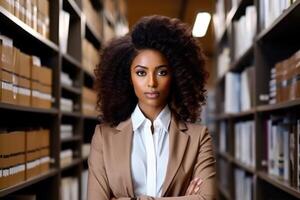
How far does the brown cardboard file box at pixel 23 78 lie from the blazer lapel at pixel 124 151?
682mm

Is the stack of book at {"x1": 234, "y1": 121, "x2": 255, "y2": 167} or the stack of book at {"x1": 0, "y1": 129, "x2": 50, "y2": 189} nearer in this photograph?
the stack of book at {"x1": 0, "y1": 129, "x2": 50, "y2": 189}

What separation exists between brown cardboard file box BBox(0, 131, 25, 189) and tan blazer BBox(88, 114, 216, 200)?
1.51 feet

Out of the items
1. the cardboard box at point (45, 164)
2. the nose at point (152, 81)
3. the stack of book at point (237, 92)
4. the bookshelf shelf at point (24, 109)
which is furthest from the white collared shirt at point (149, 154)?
the stack of book at point (237, 92)

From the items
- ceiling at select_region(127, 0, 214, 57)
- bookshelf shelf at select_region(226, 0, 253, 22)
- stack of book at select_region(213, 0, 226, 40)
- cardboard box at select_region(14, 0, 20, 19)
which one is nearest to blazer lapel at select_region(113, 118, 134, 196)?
cardboard box at select_region(14, 0, 20, 19)

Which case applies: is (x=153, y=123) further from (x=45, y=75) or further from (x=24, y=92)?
(x=45, y=75)

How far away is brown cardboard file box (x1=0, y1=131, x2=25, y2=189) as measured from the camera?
2.16m

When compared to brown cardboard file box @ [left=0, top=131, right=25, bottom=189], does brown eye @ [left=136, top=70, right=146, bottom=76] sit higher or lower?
higher

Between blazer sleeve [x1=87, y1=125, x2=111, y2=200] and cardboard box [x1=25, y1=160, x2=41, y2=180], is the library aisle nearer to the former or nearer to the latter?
cardboard box [x1=25, y1=160, x2=41, y2=180]

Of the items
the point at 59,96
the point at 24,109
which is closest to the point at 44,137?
the point at 59,96

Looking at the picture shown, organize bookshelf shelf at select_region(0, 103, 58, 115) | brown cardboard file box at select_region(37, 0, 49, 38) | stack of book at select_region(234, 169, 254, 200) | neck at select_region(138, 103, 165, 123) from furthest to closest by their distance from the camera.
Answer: stack of book at select_region(234, 169, 254, 200), brown cardboard file box at select_region(37, 0, 49, 38), bookshelf shelf at select_region(0, 103, 58, 115), neck at select_region(138, 103, 165, 123)

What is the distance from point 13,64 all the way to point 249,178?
2.03 m

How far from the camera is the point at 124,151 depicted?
1.85 m

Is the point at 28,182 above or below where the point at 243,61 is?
below

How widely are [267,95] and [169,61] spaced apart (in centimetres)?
127
